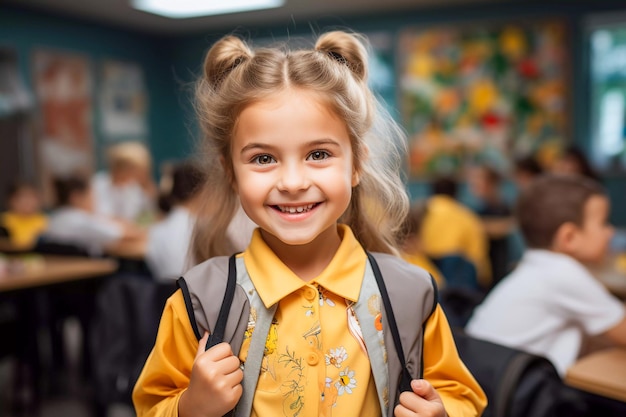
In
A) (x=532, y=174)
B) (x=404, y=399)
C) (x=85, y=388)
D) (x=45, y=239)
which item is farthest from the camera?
(x=532, y=174)

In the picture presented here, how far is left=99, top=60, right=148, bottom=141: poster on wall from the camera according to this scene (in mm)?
6961

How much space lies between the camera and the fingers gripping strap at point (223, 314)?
0.85 metres

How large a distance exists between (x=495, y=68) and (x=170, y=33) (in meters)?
3.94

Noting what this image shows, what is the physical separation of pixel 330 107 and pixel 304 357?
14.0 inches

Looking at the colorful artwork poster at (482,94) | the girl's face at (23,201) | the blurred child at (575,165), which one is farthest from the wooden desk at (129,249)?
the colorful artwork poster at (482,94)

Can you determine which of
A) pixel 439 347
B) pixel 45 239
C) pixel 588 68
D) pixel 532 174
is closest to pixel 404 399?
pixel 439 347

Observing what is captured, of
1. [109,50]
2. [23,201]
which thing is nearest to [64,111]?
[109,50]

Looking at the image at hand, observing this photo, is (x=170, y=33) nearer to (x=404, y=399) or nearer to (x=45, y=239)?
(x=45, y=239)

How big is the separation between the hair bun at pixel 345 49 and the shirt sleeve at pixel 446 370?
0.40 metres

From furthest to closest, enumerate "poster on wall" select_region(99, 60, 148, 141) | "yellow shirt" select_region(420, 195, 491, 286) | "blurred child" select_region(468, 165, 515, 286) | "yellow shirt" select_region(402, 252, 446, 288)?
"poster on wall" select_region(99, 60, 148, 141) < "blurred child" select_region(468, 165, 515, 286) < "yellow shirt" select_region(420, 195, 491, 286) < "yellow shirt" select_region(402, 252, 446, 288)

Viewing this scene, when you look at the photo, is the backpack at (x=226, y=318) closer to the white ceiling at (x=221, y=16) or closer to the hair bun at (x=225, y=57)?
the hair bun at (x=225, y=57)

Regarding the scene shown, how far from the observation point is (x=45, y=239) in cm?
388

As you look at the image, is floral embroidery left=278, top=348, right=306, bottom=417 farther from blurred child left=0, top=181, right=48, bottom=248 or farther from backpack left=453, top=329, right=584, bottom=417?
blurred child left=0, top=181, right=48, bottom=248

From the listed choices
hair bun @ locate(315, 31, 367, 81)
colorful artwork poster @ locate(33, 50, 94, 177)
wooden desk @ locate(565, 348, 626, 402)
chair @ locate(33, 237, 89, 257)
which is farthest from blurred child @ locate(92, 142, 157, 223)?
hair bun @ locate(315, 31, 367, 81)
